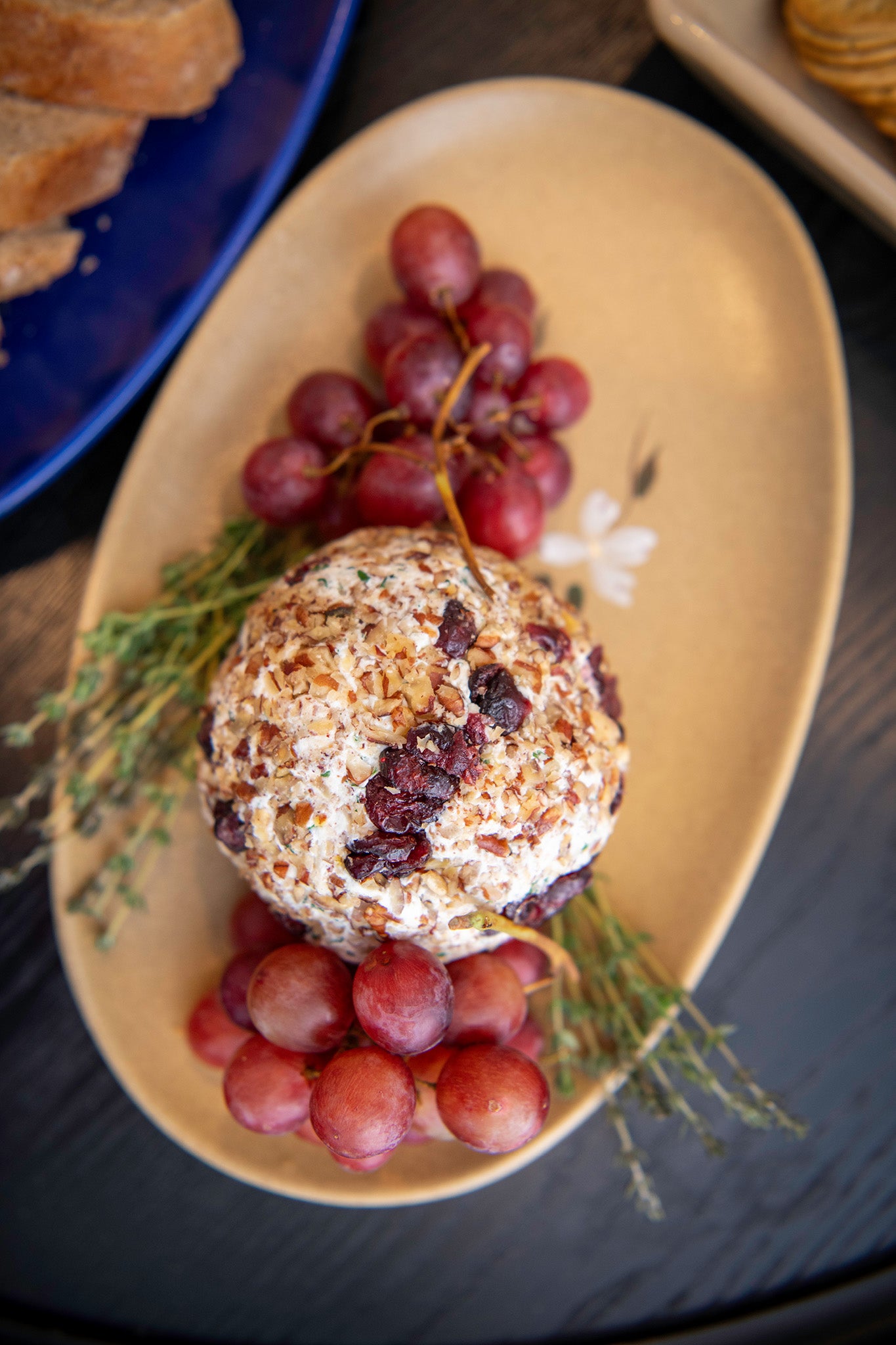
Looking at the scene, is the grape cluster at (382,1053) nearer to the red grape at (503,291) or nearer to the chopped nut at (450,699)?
the chopped nut at (450,699)

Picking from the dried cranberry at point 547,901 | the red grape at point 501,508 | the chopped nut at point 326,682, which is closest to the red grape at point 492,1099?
the dried cranberry at point 547,901

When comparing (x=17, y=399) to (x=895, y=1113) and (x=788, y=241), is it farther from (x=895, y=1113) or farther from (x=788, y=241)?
(x=895, y=1113)

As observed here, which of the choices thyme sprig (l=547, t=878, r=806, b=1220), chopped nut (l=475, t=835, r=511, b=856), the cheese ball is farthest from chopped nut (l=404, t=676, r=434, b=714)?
thyme sprig (l=547, t=878, r=806, b=1220)

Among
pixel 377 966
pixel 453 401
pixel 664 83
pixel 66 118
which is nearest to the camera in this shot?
pixel 377 966

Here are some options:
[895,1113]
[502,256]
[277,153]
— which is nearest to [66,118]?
[277,153]

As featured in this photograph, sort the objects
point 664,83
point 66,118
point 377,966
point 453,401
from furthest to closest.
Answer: point 664,83, point 66,118, point 453,401, point 377,966

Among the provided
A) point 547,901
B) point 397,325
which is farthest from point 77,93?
point 547,901
